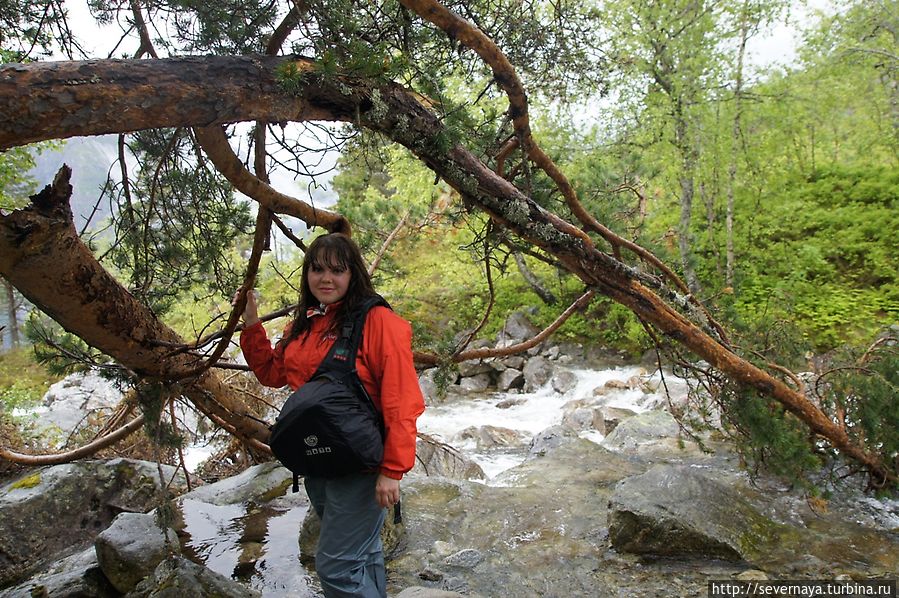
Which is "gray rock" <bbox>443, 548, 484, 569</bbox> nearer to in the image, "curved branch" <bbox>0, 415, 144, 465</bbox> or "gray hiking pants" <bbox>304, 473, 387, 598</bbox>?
"gray hiking pants" <bbox>304, 473, 387, 598</bbox>

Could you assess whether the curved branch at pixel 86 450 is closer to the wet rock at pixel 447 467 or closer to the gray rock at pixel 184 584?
the gray rock at pixel 184 584

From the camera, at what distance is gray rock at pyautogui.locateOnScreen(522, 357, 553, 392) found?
12.0 metres

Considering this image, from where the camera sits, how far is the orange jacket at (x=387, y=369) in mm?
2168

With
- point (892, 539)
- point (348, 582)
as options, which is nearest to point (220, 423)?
point (348, 582)

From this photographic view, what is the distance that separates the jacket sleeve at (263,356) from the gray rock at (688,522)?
3228 mm

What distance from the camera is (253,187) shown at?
3447 mm

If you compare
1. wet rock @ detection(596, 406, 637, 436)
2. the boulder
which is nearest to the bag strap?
the boulder

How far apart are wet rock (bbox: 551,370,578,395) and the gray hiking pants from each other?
372 inches

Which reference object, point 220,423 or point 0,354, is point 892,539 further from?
point 0,354

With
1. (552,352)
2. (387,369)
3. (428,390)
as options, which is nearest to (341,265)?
(387,369)

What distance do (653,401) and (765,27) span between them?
8.82 m

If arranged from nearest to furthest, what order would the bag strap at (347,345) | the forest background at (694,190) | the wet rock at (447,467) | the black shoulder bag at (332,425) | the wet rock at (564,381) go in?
1. the black shoulder bag at (332,425)
2. the bag strap at (347,345)
3. the forest background at (694,190)
4. the wet rock at (447,467)
5. the wet rock at (564,381)

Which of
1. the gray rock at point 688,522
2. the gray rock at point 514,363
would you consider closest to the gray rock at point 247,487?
the gray rock at point 688,522

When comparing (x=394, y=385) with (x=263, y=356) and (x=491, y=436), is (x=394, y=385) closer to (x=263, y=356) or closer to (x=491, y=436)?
(x=263, y=356)
